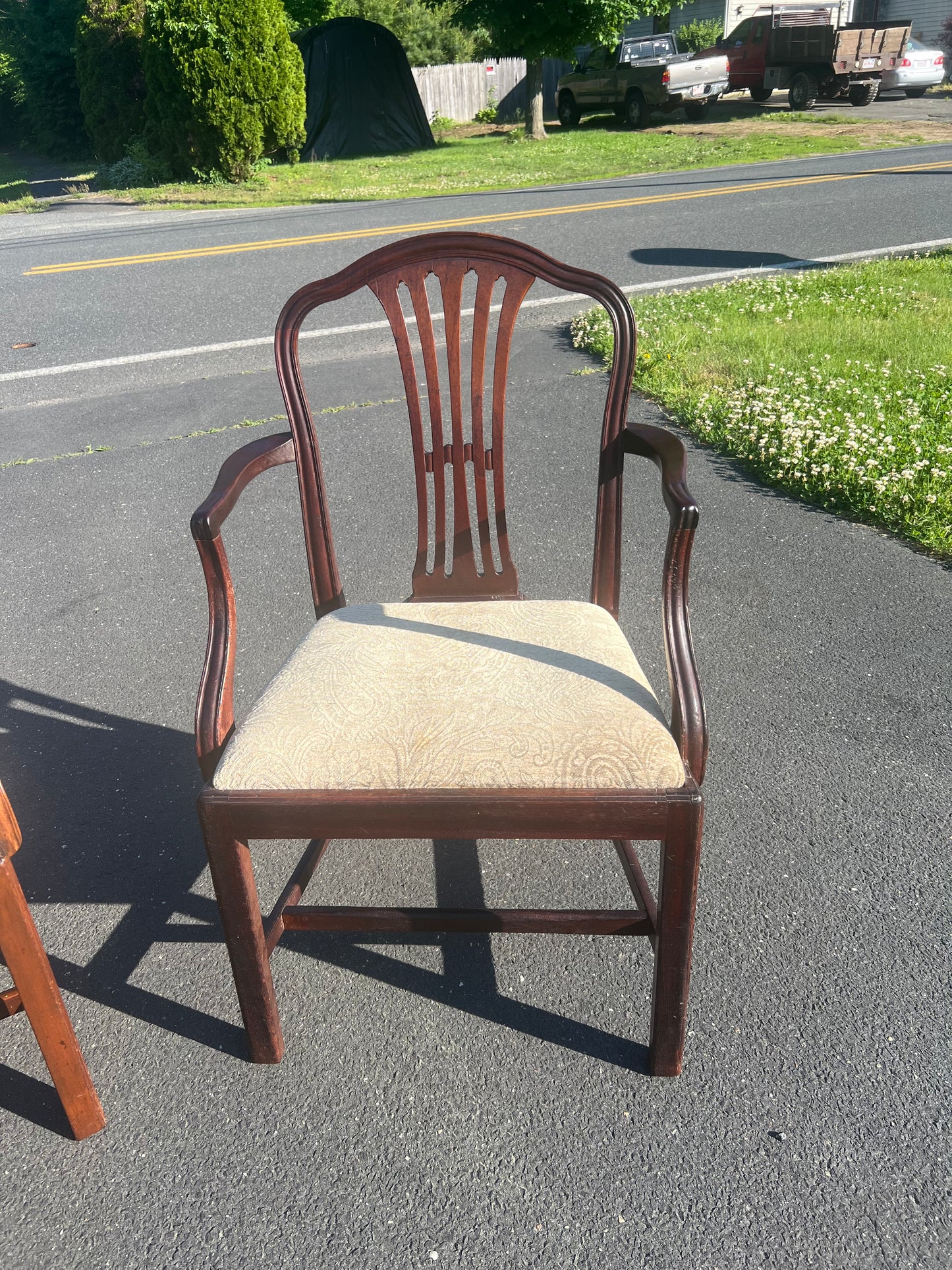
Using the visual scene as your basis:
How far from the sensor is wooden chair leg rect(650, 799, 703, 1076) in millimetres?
1471

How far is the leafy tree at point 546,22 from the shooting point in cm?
1906

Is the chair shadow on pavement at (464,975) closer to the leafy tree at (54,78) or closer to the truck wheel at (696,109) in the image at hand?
the truck wheel at (696,109)

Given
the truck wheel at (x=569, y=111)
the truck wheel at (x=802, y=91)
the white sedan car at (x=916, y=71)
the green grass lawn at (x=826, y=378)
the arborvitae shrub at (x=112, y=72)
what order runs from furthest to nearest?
1. the truck wheel at (x=569, y=111)
2. the truck wheel at (x=802, y=91)
3. the white sedan car at (x=916, y=71)
4. the arborvitae shrub at (x=112, y=72)
5. the green grass lawn at (x=826, y=378)

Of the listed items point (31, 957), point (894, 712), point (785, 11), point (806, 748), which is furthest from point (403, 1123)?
point (785, 11)

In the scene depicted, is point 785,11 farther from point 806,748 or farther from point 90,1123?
point 90,1123

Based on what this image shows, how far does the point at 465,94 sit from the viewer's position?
27984 millimetres

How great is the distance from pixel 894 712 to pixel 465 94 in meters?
30.0

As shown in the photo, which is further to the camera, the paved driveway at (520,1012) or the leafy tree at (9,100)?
the leafy tree at (9,100)

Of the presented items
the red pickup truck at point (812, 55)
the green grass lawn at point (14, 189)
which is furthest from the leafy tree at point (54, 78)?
the red pickup truck at point (812, 55)

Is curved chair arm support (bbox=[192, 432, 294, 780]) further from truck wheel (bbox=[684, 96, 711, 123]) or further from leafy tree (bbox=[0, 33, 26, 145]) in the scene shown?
leafy tree (bbox=[0, 33, 26, 145])

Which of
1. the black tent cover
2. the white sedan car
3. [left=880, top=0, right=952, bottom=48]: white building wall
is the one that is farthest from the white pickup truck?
[left=880, top=0, right=952, bottom=48]: white building wall

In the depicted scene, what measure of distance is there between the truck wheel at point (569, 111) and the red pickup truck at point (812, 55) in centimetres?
361

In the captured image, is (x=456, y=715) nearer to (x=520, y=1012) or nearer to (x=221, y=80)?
(x=520, y=1012)

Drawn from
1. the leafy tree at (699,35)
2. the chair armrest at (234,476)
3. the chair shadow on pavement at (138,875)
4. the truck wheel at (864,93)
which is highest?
the leafy tree at (699,35)
